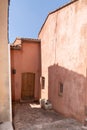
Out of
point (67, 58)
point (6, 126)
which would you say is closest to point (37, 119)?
point (67, 58)

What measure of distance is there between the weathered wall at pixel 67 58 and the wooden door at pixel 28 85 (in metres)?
1.33

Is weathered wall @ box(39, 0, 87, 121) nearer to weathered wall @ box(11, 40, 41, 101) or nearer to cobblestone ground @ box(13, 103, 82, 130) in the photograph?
Result: cobblestone ground @ box(13, 103, 82, 130)

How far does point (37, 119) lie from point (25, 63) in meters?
6.22

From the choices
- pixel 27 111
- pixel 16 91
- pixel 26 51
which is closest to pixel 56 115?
pixel 27 111

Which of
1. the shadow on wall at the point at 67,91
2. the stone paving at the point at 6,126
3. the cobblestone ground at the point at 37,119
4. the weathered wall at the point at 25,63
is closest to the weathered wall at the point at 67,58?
the shadow on wall at the point at 67,91

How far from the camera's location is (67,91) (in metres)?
11.9

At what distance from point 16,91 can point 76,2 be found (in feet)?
29.8

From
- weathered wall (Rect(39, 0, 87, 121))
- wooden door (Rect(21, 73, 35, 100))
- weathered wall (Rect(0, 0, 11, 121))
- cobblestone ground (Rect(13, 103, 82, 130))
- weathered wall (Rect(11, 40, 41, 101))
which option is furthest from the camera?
wooden door (Rect(21, 73, 35, 100))

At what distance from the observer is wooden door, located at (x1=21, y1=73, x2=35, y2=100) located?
17.2 meters

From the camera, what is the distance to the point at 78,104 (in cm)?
1038

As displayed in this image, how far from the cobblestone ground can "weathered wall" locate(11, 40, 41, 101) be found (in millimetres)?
1402

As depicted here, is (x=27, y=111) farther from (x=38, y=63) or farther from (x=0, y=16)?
(x=0, y=16)

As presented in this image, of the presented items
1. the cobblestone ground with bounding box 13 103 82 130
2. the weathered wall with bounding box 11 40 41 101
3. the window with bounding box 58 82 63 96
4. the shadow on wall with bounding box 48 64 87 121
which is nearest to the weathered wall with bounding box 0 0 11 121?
the cobblestone ground with bounding box 13 103 82 130

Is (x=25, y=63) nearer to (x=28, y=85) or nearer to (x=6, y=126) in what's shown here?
(x=28, y=85)
